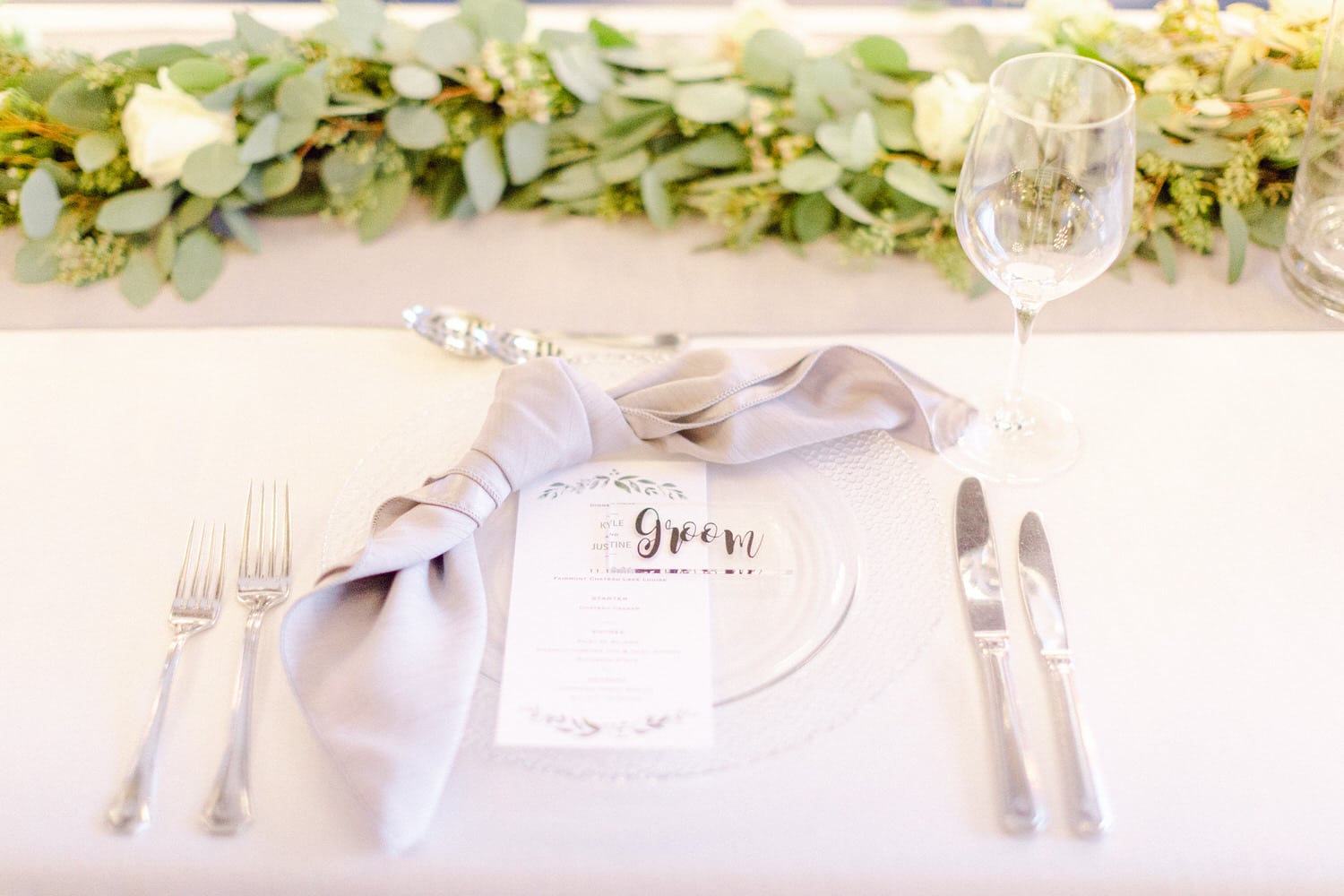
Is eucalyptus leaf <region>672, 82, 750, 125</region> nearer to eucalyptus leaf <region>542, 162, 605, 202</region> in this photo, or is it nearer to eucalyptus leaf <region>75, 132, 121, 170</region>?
eucalyptus leaf <region>542, 162, 605, 202</region>

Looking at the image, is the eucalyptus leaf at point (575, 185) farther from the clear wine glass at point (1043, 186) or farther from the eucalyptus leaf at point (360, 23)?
the clear wine glass at point (1043, 186)

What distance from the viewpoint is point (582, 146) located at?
3.81ft

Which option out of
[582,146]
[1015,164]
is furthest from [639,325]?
[1015,164]

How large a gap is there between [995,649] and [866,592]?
0.09 meters

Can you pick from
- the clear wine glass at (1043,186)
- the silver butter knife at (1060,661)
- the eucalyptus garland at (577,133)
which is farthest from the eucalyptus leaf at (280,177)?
the silver butter knife at (1060,661)

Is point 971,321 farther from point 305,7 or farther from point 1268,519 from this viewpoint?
point 305,7

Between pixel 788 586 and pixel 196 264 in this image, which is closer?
pixel 788 586

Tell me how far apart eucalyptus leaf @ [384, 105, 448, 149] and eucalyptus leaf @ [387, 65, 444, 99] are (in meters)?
0.02

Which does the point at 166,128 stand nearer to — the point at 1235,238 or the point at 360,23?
the point at 360,23

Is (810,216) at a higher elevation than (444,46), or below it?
below

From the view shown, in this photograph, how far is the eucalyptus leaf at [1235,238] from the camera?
1.03 meters

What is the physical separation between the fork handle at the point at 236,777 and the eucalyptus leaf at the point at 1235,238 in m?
0.94

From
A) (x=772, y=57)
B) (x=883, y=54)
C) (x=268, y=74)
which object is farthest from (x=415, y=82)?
(x=883, y=54)

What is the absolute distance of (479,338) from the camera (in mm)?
951
